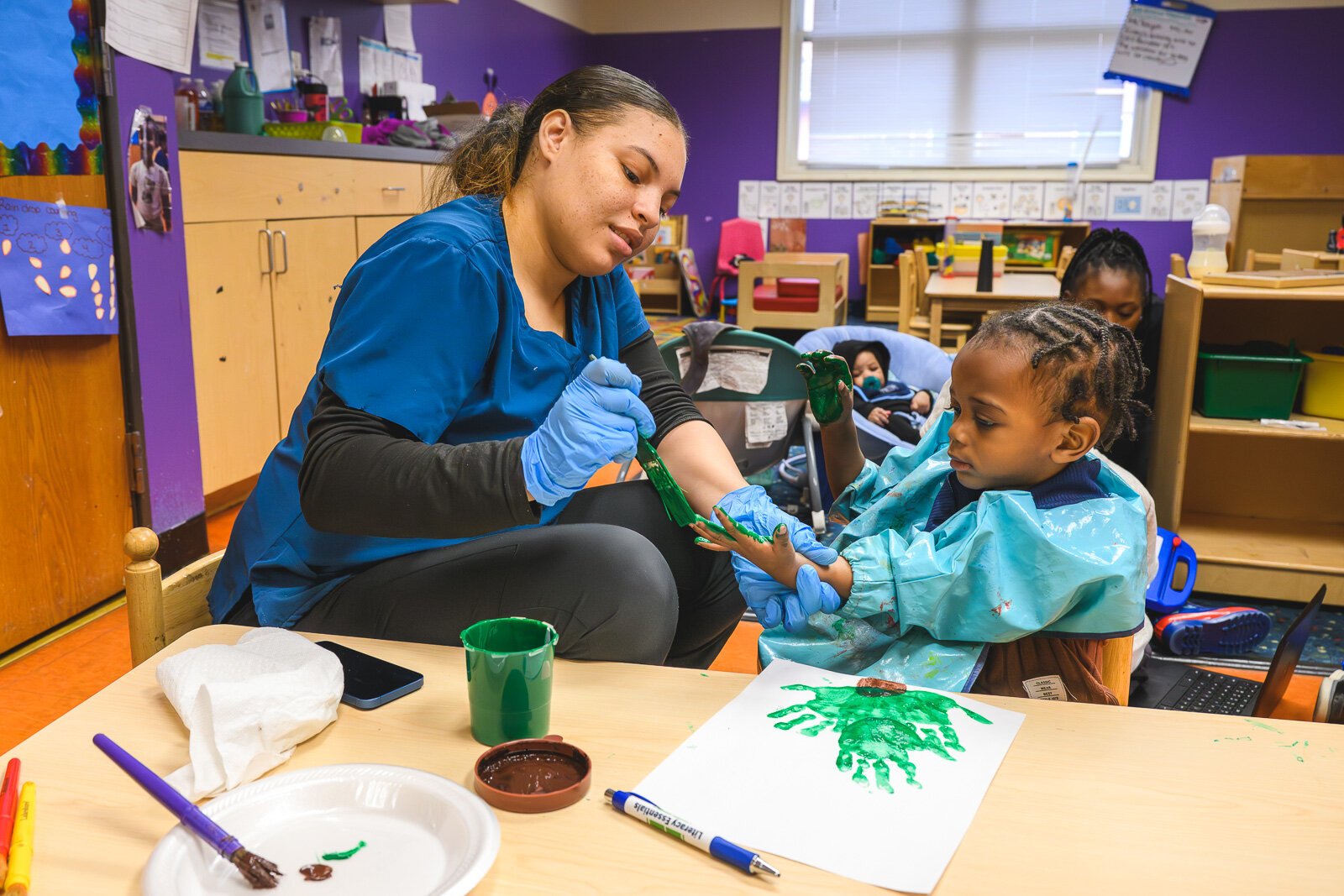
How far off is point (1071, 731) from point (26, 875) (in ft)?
2.61

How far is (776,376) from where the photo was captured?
132 inches

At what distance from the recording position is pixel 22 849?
0.67m

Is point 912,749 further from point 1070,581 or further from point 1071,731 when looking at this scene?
point 1070,581

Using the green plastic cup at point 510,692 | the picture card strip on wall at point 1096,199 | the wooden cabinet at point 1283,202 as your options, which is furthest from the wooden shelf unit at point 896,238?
the green plastic cup at point 510,692

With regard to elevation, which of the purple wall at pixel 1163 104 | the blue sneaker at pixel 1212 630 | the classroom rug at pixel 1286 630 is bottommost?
the classroom rug at pixel 1286 630

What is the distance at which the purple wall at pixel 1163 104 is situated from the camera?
682cm

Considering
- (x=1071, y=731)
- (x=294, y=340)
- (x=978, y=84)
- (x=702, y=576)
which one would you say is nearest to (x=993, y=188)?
(x=978, y=84)

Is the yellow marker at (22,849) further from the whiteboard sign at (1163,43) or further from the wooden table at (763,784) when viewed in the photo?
the whiteboard sign at (1163,43)

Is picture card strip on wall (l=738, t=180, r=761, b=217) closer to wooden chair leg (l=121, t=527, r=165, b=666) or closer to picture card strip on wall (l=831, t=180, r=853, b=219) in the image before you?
picture card strip on wall (l=831, t=180, r=853, b=219)

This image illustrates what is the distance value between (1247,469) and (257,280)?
2.99 metres

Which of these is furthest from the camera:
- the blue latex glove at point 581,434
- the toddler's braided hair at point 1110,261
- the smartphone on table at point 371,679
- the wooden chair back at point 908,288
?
the wooden chair back at point 908,288

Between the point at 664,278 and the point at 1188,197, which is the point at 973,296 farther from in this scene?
the point at 1188,197

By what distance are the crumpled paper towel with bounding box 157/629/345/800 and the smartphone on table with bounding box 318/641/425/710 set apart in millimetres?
19

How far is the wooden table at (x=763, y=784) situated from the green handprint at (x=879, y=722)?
0.19 ft
